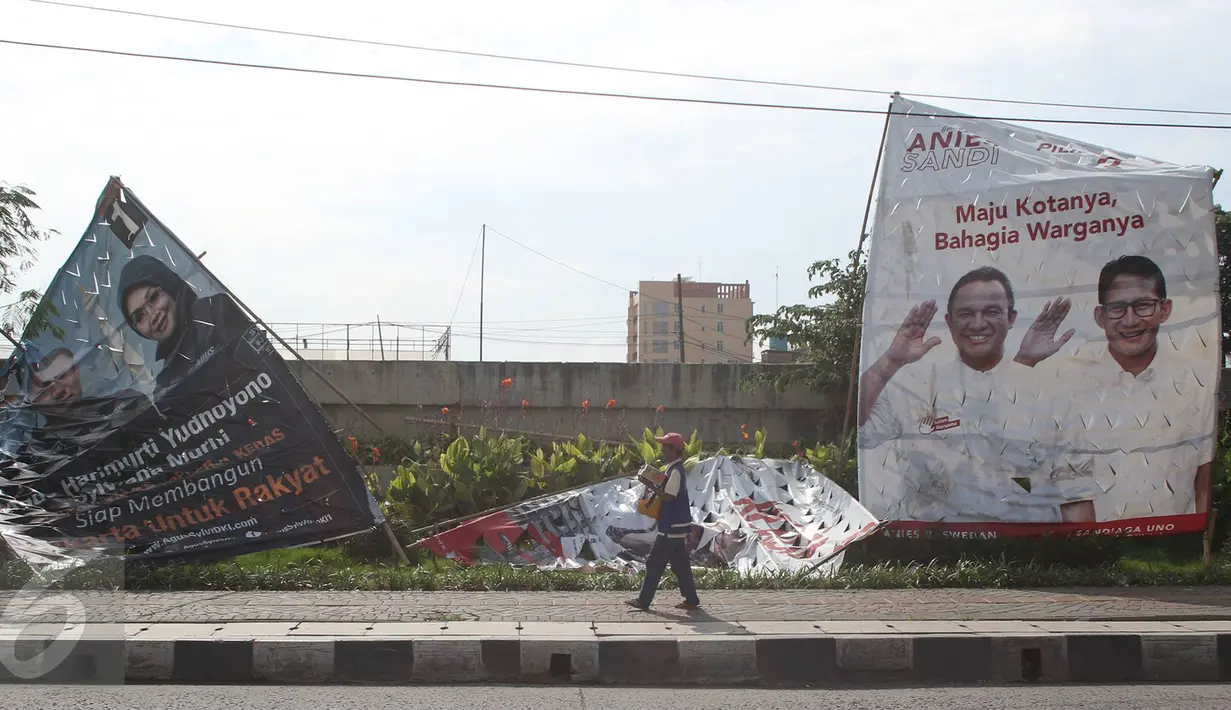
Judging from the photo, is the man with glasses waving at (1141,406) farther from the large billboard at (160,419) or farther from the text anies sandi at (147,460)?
the text anies sandi at (147,460)

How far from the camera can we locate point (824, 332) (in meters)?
15.2

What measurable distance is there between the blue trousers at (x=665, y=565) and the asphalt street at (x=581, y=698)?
1.44 meters

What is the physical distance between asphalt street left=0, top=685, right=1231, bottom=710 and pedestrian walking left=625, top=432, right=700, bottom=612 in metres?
1.45

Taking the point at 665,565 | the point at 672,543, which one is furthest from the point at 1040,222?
the point at 665,565

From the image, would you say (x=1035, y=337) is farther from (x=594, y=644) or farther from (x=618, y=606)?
(x=594, y=644)

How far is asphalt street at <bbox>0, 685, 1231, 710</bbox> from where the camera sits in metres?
6.61

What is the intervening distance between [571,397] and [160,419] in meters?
7.25

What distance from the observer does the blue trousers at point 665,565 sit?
8.74 metres

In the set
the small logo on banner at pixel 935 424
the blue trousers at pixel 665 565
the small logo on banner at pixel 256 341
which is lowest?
the blue trousers at pixel 665 565

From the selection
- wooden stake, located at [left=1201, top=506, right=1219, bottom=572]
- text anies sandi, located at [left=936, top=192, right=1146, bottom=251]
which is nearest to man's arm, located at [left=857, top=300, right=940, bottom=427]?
text anies sandi, located at [left=936, top=192, right=1146, bottom=251]

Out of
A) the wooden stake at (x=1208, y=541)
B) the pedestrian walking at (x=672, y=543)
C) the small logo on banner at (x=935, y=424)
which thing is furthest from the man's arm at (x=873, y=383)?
the wooden stake at (x=1208, y=541)

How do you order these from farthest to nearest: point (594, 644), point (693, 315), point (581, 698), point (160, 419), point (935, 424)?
point (693, 315), point (935, 424), point (160, 419), point (594, 644), point (581, 698)

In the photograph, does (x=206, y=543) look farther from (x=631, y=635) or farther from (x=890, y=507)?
(x=890, y=507)

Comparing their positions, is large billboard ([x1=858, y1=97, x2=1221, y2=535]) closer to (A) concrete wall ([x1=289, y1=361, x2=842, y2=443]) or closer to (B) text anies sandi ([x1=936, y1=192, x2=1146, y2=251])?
(B) text anies sandi ([x1=936, y1=192, x2=1146, y2=251])
